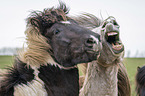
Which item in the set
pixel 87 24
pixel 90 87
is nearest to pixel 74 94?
pixel 90 87

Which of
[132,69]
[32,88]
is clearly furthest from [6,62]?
[32,88]

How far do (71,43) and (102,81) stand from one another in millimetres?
778

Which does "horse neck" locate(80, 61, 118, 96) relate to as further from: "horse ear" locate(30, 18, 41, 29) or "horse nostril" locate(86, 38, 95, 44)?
"horse ear" locate(30, 18, 41, 29)

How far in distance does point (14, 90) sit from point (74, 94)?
80 cm

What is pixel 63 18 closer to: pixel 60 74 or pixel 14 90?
pixel 60 74

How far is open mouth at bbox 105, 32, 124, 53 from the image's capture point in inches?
77.9

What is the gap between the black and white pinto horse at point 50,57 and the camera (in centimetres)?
183

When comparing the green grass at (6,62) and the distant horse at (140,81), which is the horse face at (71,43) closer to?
the green grass at (6,62)

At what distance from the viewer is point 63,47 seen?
190 cm

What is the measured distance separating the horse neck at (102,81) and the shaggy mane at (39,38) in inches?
25.5

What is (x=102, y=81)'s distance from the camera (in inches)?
85.5

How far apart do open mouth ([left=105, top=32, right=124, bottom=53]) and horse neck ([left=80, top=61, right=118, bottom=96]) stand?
0.32 meters

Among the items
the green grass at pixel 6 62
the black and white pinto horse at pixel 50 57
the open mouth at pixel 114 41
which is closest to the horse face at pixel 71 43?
the black and white pinto horse at pixel 50 57

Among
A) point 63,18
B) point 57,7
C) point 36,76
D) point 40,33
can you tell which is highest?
point 57,7
